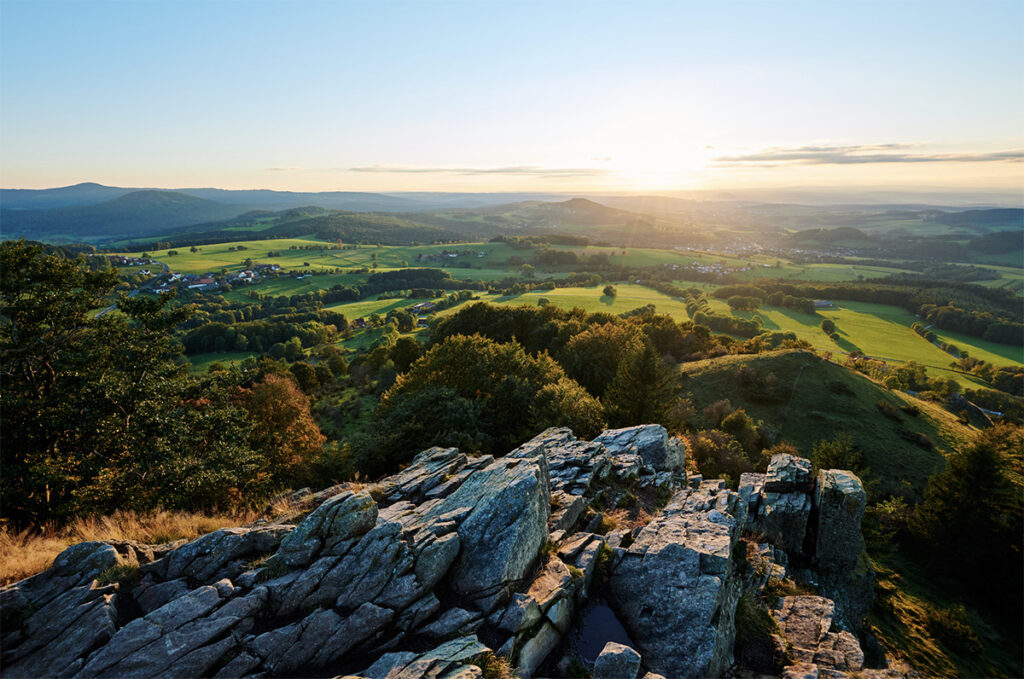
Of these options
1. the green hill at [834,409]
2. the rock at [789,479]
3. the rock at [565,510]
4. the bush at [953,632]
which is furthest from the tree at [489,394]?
the green hill at [834,409]

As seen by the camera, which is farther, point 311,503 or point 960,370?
point 960,370

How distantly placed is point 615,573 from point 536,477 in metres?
3.75

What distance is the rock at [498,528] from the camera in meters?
11.0

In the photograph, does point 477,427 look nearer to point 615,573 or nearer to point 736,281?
point 615,573

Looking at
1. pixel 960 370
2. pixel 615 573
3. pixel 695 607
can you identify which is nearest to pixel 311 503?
pixel 615 573

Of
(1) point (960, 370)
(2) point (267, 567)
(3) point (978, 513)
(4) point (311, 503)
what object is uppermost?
(2) point (267, 567)

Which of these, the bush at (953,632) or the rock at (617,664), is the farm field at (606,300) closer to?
the bush at (953,632)

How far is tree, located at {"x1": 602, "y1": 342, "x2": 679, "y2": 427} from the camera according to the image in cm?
3148

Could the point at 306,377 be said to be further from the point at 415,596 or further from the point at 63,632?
the point at 415,596

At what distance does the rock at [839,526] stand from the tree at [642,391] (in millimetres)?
12295

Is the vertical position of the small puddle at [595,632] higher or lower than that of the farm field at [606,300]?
higher

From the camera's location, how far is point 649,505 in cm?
1803

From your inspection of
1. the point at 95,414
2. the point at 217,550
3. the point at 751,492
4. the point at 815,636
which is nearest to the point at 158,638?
the point at 217,550

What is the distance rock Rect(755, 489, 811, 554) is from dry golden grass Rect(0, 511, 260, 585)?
22.7 metres
